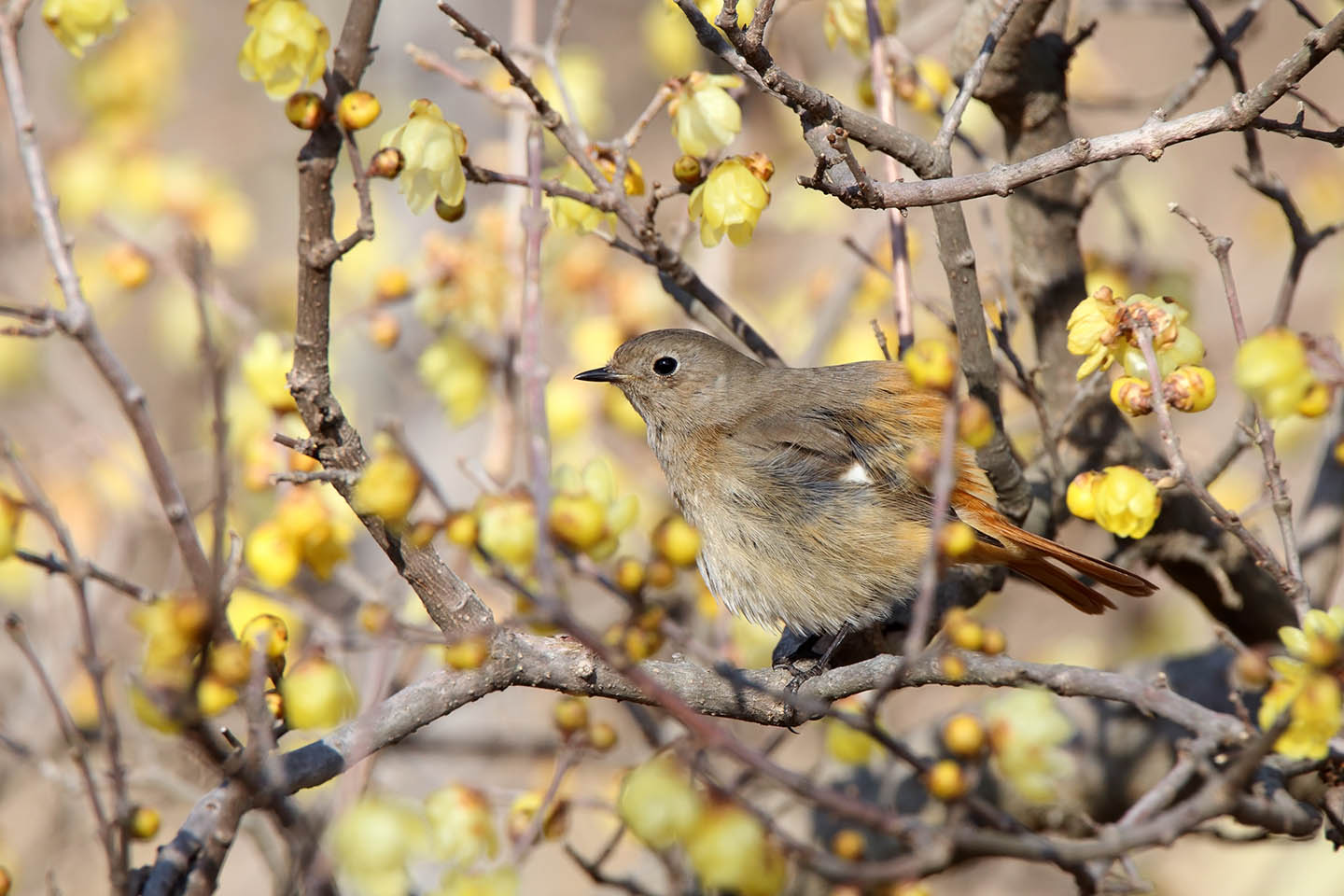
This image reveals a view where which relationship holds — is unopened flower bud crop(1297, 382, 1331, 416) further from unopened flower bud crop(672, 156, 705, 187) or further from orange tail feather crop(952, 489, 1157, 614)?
unopened flower bud crop(672, 156, 705, 187)

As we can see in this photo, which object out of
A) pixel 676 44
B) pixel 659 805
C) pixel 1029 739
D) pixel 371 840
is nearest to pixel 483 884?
pixel 371 840

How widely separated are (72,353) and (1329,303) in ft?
22.3

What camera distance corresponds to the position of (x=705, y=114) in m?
2.42

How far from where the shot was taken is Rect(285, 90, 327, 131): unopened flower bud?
6.64ft

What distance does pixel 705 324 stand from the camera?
3.28 m

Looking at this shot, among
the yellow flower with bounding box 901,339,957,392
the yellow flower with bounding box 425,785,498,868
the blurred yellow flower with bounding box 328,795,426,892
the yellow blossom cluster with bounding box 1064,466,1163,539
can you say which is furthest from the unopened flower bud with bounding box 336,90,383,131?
the yellow blossom cluster with bounding box 1064,466,1163,539

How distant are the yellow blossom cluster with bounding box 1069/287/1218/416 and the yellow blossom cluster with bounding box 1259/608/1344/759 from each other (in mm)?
540

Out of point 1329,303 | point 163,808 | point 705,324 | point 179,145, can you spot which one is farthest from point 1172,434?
point 179,145

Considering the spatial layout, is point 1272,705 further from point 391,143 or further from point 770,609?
point 391,143

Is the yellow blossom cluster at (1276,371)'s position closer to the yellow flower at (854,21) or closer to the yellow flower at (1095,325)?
the yellow flower at (1095,325)

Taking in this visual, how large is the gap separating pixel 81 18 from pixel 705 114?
4.15 ft

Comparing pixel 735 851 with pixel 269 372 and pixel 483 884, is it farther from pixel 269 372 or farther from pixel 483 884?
pixel 269 372

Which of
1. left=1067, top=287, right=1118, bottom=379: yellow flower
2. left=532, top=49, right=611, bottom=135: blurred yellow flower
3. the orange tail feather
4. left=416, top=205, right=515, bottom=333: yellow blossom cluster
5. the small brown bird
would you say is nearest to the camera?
left=1067, top=287, right=1118, bottom=379: yellow flower

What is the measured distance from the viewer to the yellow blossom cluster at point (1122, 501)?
2133 mm
